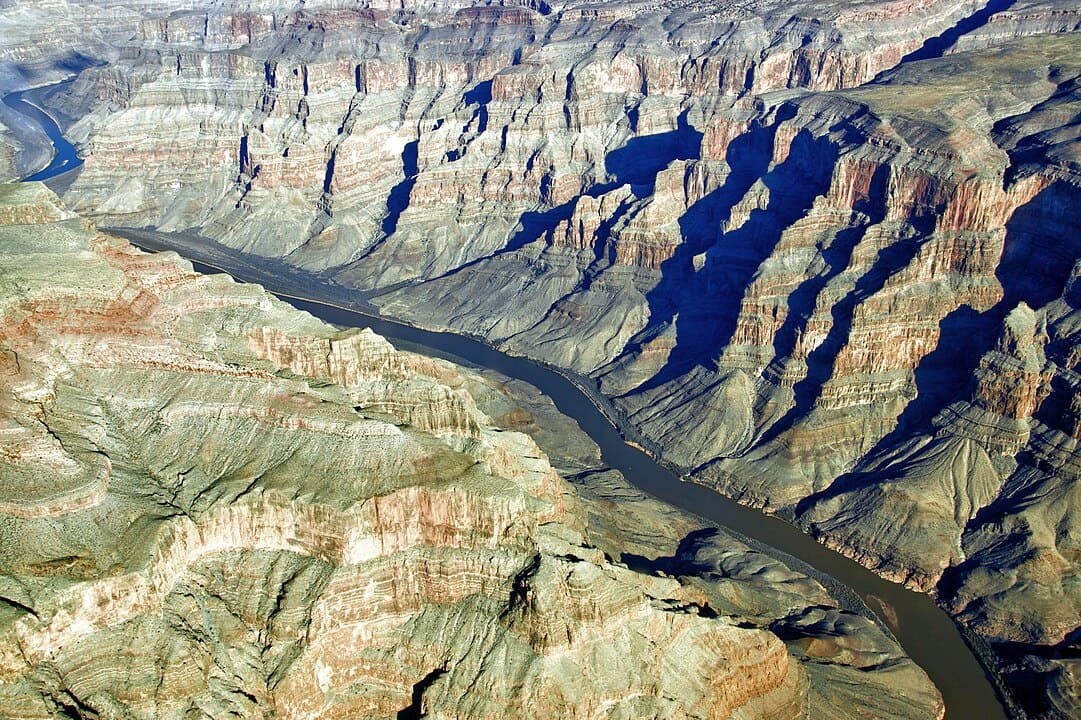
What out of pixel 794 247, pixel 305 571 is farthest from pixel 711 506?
pixel 305 571

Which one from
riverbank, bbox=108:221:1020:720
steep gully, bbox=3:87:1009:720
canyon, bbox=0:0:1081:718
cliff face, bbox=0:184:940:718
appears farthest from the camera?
canyon, bbox=0:0:1081:718

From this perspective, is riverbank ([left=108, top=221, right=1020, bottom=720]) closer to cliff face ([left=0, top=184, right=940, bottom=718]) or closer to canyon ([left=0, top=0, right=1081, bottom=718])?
Result: canyon ([left=0, top=0, right=1081, bottom=718])

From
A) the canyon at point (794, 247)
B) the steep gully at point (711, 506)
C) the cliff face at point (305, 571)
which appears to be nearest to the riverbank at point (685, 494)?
the steep gully at point (711, 506)

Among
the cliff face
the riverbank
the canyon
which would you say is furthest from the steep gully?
the cliff face

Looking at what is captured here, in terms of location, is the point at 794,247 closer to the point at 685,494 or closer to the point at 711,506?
the point at 685,494

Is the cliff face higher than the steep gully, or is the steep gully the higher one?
the cliff face

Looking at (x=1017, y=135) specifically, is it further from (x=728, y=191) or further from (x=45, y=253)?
(x=45, y=253)
